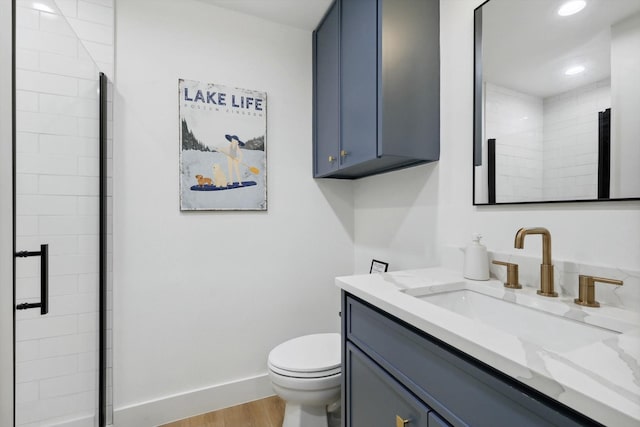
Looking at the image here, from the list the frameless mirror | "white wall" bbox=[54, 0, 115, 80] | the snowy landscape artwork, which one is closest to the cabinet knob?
the frameless mirror

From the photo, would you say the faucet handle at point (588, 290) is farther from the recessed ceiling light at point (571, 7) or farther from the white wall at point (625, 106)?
the recessed ceiling light at point (571, 7)

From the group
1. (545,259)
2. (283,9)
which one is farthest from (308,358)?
(283,9)

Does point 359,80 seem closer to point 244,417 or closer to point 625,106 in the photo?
point 625,106

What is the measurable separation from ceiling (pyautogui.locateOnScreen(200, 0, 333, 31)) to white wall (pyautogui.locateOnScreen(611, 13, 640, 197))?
1.46 meters

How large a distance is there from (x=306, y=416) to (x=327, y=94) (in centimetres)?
182

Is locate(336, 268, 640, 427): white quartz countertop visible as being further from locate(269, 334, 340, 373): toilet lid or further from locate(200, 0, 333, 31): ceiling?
locate(200, 0, 333, 31): ceiling

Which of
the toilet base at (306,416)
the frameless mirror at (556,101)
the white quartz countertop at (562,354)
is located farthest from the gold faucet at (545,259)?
the toilet base at (306,416)

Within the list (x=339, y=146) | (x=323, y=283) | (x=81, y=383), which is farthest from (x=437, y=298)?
(x=81, y=383)

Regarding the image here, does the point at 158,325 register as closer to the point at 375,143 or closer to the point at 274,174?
the point at 274,174

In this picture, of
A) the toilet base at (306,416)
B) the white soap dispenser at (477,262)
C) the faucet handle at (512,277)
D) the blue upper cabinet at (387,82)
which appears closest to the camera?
the faucet handle at (512,277)

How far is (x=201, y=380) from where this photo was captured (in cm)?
176

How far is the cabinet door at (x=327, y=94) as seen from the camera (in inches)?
67.4

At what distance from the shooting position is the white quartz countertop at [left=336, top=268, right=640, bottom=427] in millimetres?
423

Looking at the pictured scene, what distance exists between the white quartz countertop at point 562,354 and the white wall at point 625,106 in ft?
1.22
